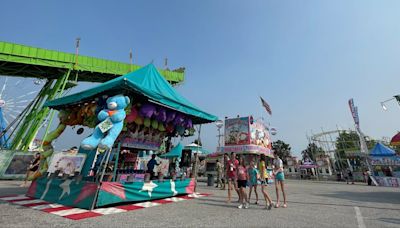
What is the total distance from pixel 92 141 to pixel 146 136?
3.28 metres

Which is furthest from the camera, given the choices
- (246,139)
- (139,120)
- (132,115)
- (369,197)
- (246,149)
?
(246,139)

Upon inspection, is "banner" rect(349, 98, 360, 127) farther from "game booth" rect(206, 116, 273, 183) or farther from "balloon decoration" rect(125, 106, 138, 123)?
"balloon decoration" rect(125, 106, 138, 123)

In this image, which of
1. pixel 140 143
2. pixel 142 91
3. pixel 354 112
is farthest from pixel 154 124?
pixel 354 112

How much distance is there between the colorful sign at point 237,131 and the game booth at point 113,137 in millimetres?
10881

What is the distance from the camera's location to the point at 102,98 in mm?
7109

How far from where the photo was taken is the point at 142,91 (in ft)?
20.5

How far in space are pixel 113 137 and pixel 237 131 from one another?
52.4 feet

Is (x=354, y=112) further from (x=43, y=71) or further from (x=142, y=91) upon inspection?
(x=43, y=71)

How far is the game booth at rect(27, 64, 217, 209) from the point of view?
227 inches

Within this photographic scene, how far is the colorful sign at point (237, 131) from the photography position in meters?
19.8

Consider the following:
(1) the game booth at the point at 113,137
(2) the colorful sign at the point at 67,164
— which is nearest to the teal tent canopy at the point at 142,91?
(1) the game booth at the point at 113,137

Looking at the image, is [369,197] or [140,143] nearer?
[140,143]

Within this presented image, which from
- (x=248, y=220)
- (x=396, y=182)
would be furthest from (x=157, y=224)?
(x=396, y=182)

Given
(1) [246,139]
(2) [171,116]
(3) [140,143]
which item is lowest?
(3) [140,143]
